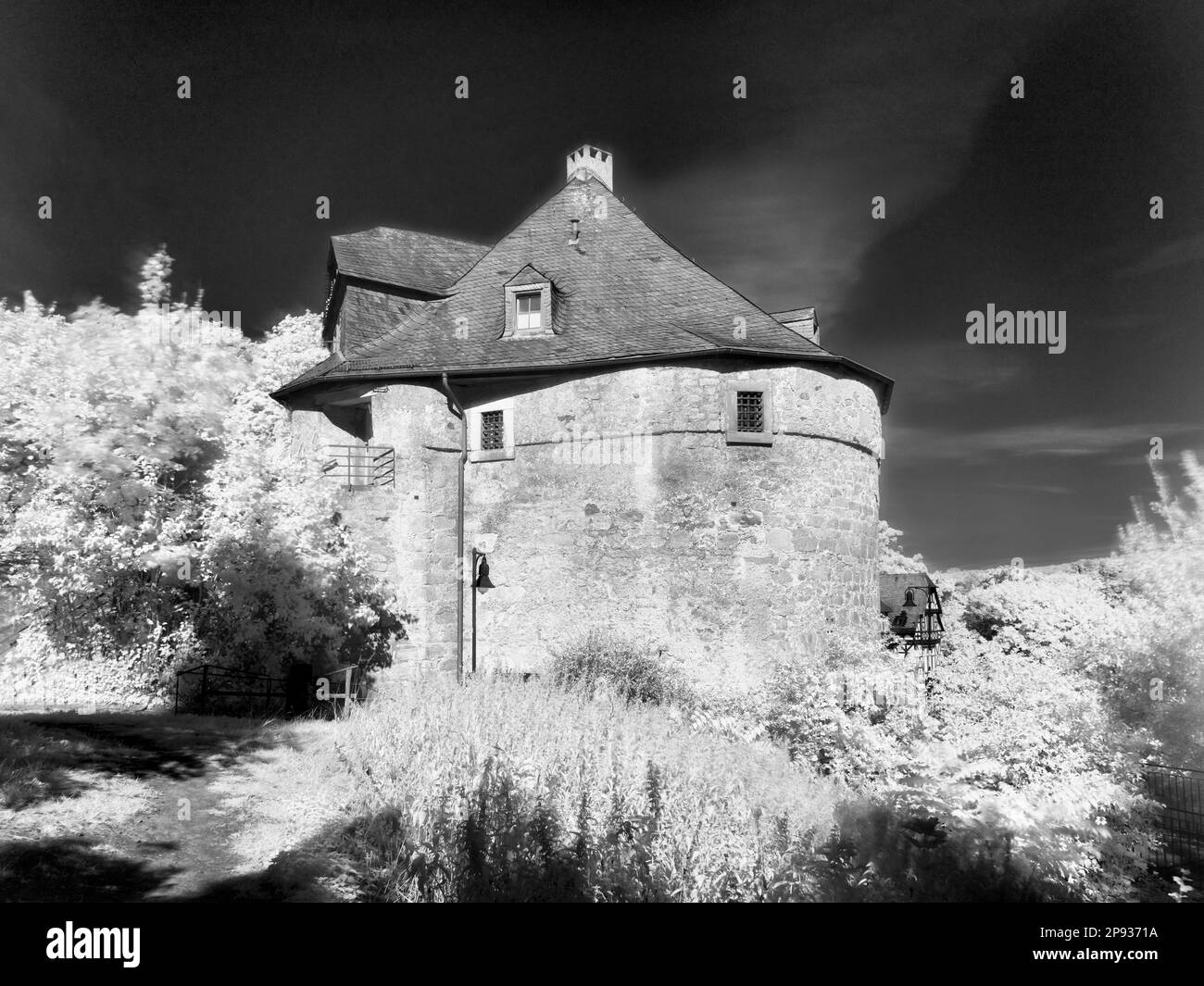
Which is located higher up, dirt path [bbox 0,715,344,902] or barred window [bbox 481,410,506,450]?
barred window [bbox 481,410,506,450]

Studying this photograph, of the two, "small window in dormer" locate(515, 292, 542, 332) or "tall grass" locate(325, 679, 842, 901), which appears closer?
"tall grass" locate(325, 679, 842, 901)

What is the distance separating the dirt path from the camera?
185 inches

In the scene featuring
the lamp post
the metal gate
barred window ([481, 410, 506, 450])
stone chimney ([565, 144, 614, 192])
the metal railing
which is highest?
stone chimney ([565, 144, 614, 192])

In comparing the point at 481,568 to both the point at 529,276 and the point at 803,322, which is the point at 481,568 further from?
the point at 803,322

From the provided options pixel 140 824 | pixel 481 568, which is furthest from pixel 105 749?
pixel 481 568

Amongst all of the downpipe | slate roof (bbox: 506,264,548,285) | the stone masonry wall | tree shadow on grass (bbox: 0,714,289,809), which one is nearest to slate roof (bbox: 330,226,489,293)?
slate roof (bbox: 506,264,548,285)

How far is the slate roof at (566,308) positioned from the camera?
15125mm

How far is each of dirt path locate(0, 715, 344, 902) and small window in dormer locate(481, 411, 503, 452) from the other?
329 inches

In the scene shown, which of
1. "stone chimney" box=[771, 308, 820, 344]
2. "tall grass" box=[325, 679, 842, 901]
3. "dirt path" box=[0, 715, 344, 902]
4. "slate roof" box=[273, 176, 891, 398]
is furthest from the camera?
"stone chimney" box=[771, 308, 820, 344]

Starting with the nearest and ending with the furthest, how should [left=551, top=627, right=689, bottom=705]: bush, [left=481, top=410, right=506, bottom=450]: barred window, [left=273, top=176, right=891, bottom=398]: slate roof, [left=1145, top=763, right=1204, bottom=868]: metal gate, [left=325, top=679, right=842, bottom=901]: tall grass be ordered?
[left=325, top=679, right=842, bottom=901]: tall grass < [left=1145, top=763, right=1204, bottom=868]: metal gate < [left=551, top=627, right=689, bottom=705]: bush < [left=273, top=176, right=891, bottom=398]: slate roof < [left=481, top=410, right=506, bottom=450]: barred window

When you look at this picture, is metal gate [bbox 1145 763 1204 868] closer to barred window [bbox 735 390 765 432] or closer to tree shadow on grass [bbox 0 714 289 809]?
barred window [bbox 735 390 765 432]

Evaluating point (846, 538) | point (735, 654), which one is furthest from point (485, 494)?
point (846, 538)

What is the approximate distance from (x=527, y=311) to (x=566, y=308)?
36.1 inches
